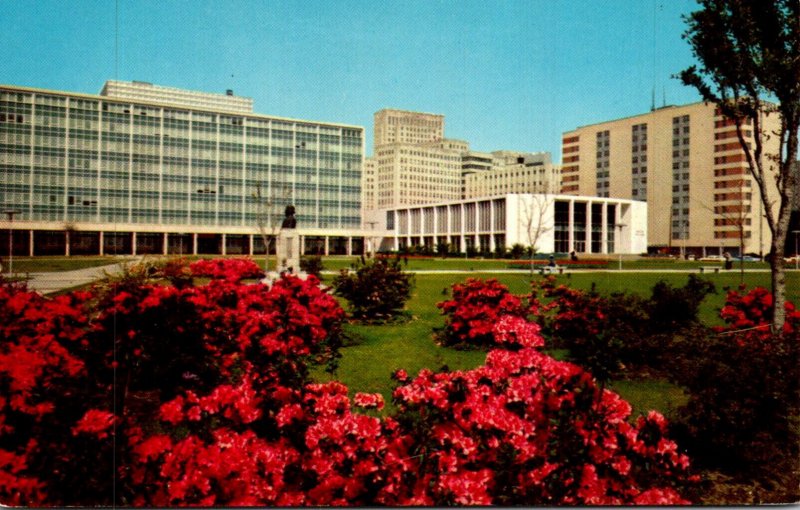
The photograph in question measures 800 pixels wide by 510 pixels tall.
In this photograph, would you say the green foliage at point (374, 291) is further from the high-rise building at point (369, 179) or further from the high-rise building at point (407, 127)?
the high-rise building at point (369, 179)

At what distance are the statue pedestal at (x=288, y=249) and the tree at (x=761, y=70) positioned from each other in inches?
472

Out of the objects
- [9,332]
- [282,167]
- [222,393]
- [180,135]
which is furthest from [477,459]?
[180,135]

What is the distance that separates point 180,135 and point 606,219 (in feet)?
201

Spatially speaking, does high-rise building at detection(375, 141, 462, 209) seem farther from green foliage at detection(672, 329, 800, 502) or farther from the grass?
green foliage at detection(672, 329, 800, 502)

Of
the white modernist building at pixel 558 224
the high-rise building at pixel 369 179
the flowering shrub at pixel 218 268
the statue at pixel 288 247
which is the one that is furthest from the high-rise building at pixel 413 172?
the white modernist building at pixel 558 224

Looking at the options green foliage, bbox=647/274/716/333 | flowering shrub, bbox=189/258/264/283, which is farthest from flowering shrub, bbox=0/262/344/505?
flowering shrub, bbox=189/258/264/283

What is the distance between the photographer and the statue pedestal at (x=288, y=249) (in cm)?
1648

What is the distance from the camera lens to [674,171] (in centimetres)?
6588

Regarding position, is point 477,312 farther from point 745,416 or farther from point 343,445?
point 343,445

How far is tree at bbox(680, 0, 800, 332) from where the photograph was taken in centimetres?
658

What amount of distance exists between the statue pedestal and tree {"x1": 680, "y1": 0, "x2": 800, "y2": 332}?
11995 millimetres

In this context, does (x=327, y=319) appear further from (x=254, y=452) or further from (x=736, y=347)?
(x=736, y=347)

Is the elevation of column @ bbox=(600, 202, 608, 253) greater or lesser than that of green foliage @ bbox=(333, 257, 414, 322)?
greater

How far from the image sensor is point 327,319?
25.5 ft
